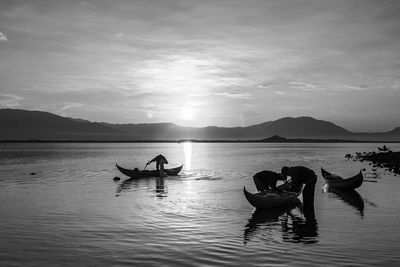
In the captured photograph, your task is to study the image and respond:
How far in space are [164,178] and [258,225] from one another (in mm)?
27240

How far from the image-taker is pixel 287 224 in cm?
1958

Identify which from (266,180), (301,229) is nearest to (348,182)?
(266,180)

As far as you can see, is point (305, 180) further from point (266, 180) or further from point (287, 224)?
point (287, 224)

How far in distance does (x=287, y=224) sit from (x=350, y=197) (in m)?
12.5

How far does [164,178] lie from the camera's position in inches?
1788

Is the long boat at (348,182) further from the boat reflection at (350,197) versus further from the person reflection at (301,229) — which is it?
the person reflection at (301,229)

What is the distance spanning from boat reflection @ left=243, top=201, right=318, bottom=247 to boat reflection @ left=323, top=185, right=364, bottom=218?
3656 mm

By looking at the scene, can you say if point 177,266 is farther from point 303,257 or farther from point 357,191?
point 357,191

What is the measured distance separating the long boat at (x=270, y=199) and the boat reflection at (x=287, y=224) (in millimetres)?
320

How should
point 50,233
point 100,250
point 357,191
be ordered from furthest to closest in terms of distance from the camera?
point 357,191 → point 50,233 → point 100,250

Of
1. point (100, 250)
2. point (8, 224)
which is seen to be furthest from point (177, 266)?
point (8, 224)

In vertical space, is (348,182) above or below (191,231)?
above

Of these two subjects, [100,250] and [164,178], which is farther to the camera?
[164,178]

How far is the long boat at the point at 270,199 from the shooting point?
74.9 feet
